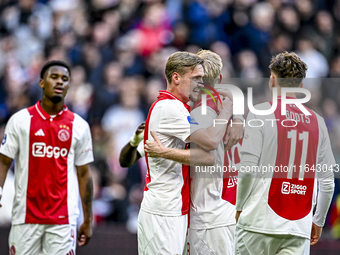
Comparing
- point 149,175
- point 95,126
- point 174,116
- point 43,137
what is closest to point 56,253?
point 43,137

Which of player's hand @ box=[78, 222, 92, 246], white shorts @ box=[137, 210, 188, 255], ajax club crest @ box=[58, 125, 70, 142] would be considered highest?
ajax club crest @ box=[58, 125, 70, 142]

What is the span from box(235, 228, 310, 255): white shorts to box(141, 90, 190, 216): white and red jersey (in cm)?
Answer: 62

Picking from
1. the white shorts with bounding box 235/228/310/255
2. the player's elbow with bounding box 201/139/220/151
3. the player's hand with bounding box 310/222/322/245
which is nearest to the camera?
the player's elbow with bounding box 201/139/220/151

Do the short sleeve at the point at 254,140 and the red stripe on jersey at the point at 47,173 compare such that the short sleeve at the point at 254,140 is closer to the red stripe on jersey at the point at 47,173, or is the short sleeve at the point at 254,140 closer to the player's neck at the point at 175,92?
the player's neck at the point at 175,92

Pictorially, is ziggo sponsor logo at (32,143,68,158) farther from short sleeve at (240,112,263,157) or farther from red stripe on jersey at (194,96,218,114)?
short sleeve at (240,112,263,157)

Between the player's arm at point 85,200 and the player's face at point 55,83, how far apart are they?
31.8 inches

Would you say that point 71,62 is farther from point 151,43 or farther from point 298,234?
point 298,234

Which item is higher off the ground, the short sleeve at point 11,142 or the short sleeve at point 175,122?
the short sleeve at point 175,122

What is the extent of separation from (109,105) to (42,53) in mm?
2483

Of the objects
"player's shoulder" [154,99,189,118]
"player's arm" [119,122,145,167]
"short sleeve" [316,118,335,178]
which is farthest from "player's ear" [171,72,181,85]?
"short sleeve" [316,118,335,178]

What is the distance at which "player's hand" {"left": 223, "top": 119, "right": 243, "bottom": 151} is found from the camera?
396 centimetres

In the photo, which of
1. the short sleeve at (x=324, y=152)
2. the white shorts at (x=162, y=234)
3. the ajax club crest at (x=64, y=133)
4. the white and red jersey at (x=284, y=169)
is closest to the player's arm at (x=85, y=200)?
the ajax club crest at (x=64, y=133)

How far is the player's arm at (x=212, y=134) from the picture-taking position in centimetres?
366

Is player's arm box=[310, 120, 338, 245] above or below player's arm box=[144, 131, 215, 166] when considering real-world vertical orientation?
below
